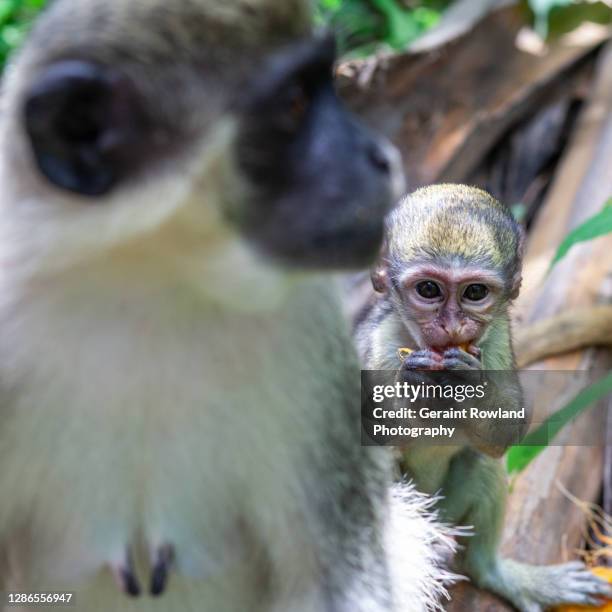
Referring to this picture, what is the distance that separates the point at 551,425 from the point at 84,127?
1814 mm

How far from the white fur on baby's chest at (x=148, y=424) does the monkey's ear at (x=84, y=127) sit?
31 centimetres

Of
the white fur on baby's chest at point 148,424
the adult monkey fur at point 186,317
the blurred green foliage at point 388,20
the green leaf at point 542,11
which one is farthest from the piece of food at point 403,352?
the blurred green foliage at point 388,20

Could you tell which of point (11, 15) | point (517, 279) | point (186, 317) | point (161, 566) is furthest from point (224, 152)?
point (11, 15)

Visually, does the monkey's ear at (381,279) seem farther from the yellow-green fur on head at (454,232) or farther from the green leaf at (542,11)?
the green leaf at (542,11)

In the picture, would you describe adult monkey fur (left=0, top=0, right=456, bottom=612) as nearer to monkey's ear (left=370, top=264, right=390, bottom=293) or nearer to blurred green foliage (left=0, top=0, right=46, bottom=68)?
monkey's ear (left=370, top=264, right=390, bottom=293)

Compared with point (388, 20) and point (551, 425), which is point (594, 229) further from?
point (388, 20)

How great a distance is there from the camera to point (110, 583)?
7.48ft

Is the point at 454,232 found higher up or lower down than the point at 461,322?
higher up

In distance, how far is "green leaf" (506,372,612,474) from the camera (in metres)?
2.79

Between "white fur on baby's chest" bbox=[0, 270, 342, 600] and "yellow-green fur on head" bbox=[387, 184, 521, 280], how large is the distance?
0.96 meters

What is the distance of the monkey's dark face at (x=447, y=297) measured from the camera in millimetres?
2871

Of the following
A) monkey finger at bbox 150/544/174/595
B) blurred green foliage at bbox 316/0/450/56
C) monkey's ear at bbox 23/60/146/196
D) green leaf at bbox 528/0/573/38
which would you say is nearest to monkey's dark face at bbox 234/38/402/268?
monkey's ear at bbox 23/60/146/196

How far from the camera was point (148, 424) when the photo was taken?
2025mm

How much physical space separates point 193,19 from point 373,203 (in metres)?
0.46
